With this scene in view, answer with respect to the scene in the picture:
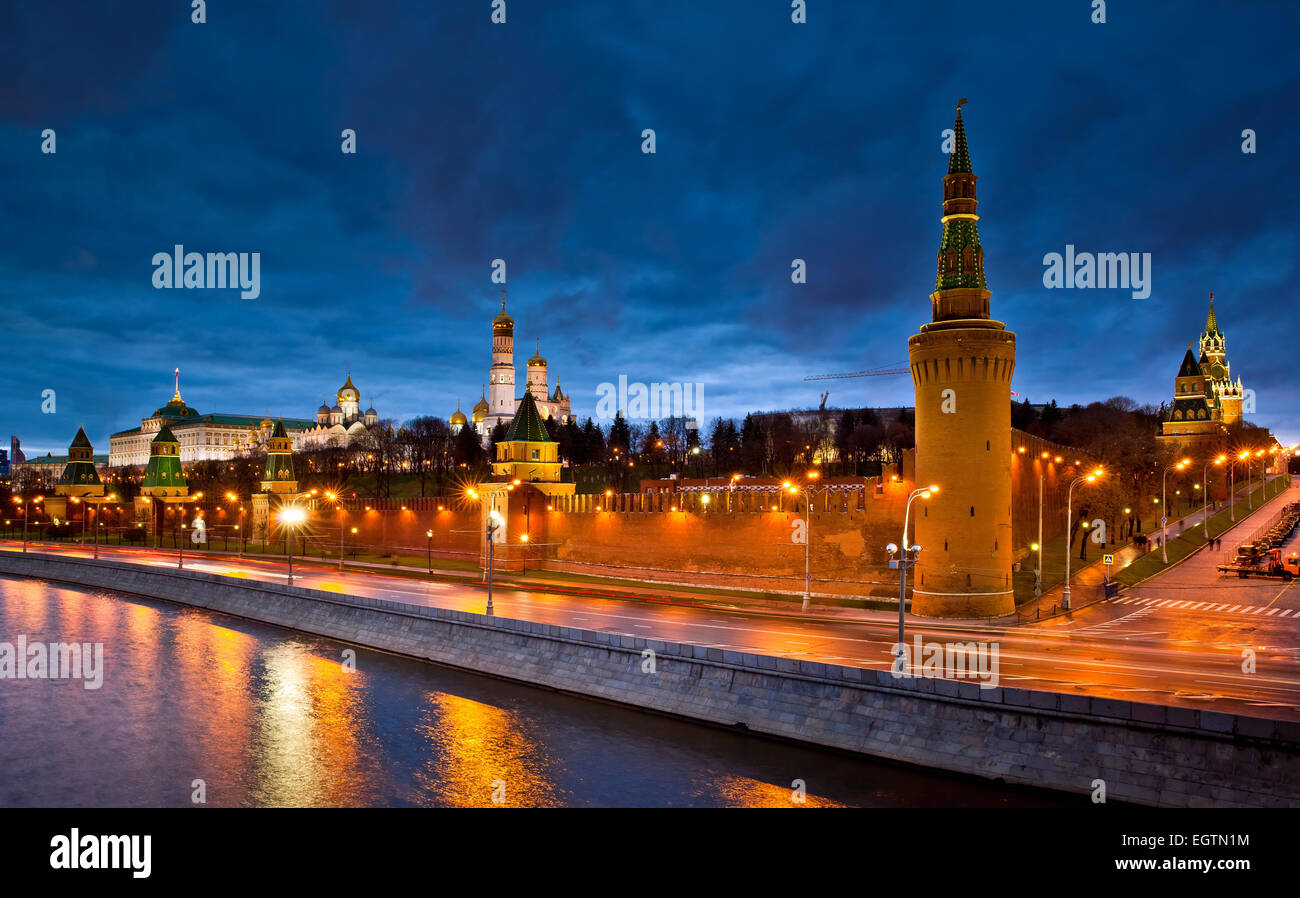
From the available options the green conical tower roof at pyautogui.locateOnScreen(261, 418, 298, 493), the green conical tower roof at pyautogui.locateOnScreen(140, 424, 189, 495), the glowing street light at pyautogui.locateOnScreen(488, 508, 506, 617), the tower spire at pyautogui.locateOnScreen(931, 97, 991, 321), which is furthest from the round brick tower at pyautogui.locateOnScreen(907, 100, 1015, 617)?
the green conical tower roof at pyautogui.locateOnScreen(140, 424, 189, 495)

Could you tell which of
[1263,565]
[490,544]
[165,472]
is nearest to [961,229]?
[490,544]

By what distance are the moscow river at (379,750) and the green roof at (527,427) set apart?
96.8ft

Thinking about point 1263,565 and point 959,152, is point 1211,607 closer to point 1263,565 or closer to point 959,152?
point 1263,565

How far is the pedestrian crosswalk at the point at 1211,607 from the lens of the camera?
33156 mm

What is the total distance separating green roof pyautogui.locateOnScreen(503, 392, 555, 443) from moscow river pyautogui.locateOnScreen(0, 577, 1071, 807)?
96.8ft

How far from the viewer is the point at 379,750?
73.3 ft

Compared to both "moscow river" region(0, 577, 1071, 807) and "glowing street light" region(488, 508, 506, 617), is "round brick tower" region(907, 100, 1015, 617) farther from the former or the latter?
"glowing street light" region(488, 508, 506, 617)

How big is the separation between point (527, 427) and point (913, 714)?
45.4 metres

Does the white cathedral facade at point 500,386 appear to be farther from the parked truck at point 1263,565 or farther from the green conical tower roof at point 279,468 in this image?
the parked truck at point 1263,565

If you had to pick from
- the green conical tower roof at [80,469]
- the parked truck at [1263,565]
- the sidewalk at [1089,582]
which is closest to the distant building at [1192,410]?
the sidewalk at [1089,582]

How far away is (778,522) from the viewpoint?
4350cm

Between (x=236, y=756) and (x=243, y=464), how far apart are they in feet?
364
